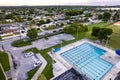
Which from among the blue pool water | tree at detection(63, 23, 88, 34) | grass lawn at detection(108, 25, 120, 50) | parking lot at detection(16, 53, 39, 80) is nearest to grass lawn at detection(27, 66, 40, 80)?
parking lot at detection(16, 53, 39, 80)

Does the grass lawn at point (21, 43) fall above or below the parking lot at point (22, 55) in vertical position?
above

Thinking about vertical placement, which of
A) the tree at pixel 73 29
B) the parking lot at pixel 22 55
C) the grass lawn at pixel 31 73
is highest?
the tree at pixel 73 29

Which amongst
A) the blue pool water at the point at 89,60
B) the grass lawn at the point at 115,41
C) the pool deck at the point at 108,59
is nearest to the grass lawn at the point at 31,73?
the pool deck at the point at 108,59

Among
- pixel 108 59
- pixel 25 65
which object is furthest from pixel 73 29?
pixel 25 65

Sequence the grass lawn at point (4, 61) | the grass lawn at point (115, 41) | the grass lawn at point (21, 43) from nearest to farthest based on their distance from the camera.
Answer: the grass lawn at point (4, 61)
the grass lawn at point (115, 41)
the grass lawn at point (21, 43)

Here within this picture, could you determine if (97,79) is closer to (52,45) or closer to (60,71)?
(60,71)

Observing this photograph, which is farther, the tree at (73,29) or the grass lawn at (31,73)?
the tree at (73,29)

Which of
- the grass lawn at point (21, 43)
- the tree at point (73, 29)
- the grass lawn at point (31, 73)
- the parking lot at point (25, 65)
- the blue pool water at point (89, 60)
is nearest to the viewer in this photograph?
the grass lawn at point (31, 73)

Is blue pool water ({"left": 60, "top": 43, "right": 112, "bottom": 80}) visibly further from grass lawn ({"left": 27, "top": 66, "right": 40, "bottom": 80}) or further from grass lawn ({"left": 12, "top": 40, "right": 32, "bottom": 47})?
grass lawn ({"left": 12, "top": 40, "right": 32, "bottom": 47})

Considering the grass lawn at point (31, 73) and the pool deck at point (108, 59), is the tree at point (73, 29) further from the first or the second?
the grass lawn at point (31, 73)
